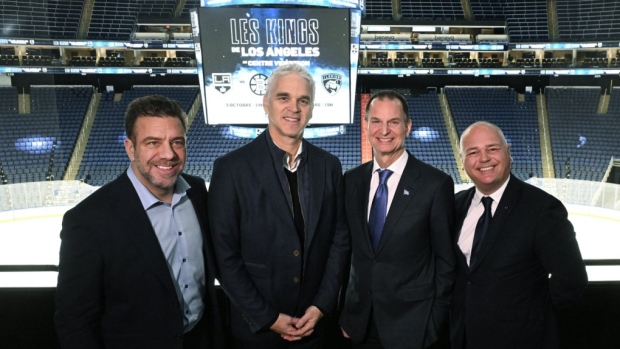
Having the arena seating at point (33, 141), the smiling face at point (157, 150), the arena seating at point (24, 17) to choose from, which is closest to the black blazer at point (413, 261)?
the smiling face at point (157, 150)

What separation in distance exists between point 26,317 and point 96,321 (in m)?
1.06

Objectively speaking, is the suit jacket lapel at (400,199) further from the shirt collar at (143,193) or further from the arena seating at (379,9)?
the arena seating at (379,9)

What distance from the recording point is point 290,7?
8.78 m

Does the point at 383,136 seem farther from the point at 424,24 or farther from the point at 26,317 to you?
the point at 424,24

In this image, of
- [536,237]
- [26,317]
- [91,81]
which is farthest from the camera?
[91,81]

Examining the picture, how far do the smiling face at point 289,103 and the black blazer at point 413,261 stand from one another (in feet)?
1.61

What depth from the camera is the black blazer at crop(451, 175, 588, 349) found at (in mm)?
1859

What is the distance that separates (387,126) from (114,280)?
120 centimetres

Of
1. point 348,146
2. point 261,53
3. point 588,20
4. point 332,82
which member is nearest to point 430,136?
point 348,146

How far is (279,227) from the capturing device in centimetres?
188

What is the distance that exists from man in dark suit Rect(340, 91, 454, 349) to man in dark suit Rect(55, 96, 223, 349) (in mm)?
693

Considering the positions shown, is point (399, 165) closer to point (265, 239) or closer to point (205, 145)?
point (265, 239)

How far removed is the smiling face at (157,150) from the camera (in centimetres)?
171

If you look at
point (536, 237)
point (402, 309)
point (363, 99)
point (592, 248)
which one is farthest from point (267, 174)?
point (363, 99)
